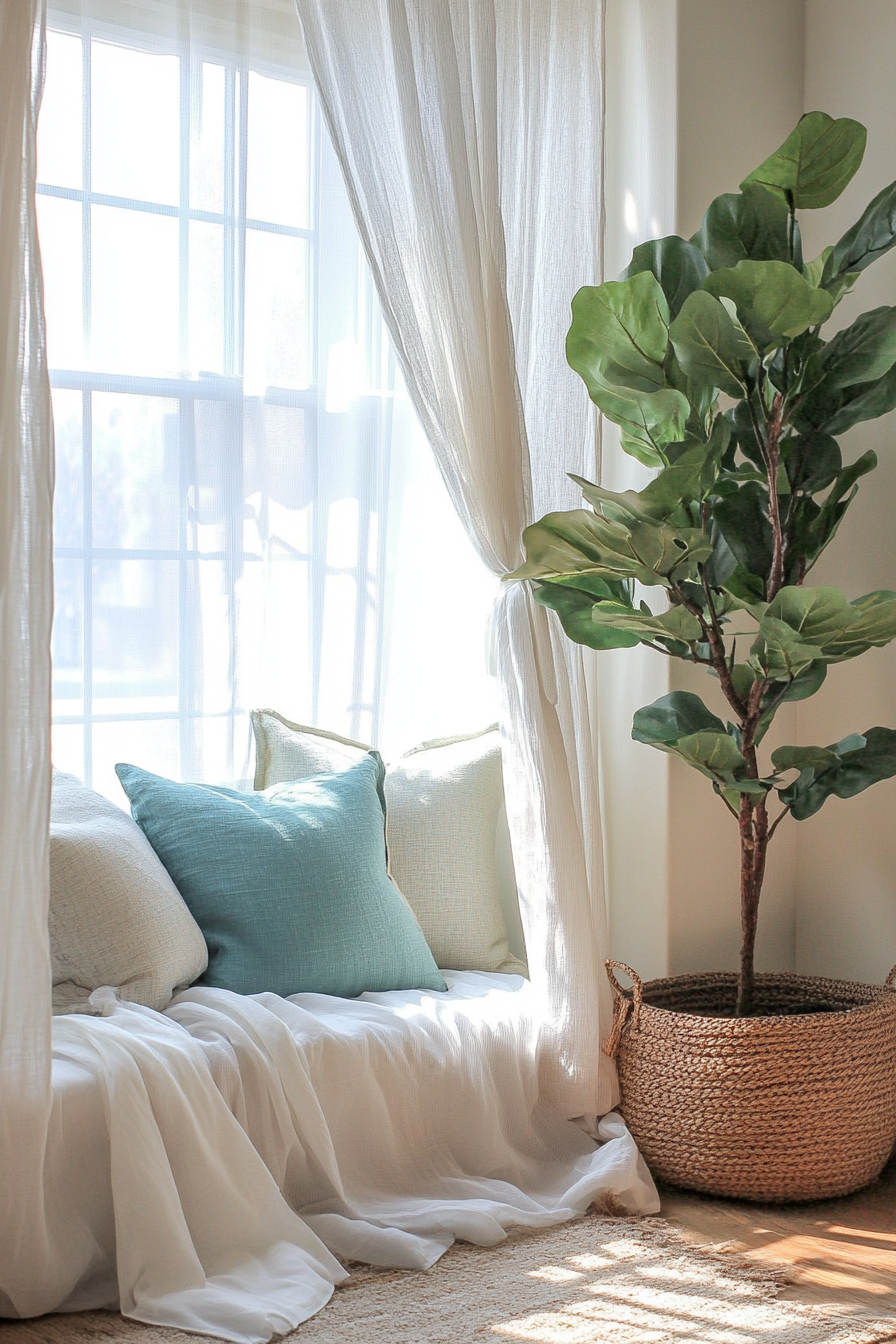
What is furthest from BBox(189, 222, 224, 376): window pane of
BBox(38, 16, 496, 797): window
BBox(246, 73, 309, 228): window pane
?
BBox(246, 73, 309, 228): window pane

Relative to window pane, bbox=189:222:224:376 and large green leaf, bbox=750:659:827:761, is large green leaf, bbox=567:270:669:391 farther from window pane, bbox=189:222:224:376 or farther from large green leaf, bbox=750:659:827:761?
window pane, bbox=189:222:224:376

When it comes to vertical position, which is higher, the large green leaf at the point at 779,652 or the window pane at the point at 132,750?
the large green leaf at the point at 779,652

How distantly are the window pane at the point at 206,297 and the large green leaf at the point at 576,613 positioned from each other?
33.6 inches

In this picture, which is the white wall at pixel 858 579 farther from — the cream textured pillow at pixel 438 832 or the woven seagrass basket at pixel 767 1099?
the cream textured pillow at pixel 438 832

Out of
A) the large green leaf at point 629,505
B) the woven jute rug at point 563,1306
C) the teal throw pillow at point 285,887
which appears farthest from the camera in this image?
the teal throw pillow at point 285,887

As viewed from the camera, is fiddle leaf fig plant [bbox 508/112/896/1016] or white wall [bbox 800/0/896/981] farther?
white wall [bbox 800/0/896/981]

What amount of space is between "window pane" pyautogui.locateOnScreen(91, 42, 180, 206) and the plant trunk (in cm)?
169

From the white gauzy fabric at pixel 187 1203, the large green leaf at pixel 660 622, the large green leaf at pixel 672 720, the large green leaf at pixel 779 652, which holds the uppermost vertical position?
the large green leaf at pixel 660 622

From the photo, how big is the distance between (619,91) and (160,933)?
80.7 inches

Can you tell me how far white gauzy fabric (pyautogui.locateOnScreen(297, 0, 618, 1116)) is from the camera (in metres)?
2.43

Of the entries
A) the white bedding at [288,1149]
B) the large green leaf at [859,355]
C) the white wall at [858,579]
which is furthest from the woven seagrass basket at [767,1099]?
the large green leaf at [859,355]

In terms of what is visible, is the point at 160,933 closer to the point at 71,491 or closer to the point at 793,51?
the point at 71,491

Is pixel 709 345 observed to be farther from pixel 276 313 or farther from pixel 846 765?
pixel 276 313

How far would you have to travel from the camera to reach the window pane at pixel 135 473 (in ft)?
8.45
